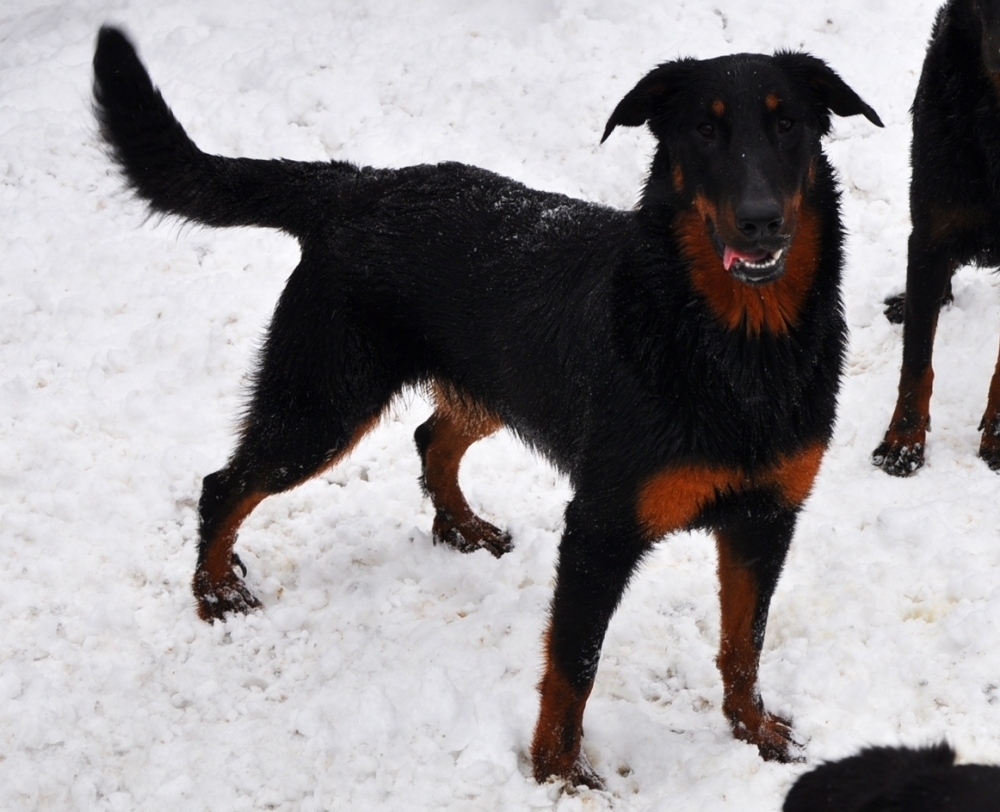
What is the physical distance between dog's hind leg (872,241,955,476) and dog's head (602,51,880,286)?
1736 mm

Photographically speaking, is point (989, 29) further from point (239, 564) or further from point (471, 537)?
point (239, 564)

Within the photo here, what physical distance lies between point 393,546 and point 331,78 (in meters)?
4.19

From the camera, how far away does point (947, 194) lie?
16.6 feet

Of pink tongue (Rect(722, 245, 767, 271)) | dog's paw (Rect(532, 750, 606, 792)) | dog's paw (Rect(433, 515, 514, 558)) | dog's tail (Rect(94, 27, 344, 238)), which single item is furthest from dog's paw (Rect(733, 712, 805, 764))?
dog's tail (Rect(94, 27, 344, 238))

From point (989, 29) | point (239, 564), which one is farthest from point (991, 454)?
point (239, 564)

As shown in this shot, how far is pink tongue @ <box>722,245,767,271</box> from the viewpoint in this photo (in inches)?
→ 133

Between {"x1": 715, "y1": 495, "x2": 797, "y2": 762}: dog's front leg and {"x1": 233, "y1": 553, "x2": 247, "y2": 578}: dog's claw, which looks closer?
{"x1": 715, "y1": 495, "x2": 797, "y2": 762}: dog's front leg

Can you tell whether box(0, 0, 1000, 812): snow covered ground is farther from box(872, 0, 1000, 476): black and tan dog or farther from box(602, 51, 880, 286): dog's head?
box(602, 51, 880, 286): dog's head

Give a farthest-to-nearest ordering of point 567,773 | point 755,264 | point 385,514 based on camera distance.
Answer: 1. point 385,514
2. point 567,773
3. point 755,264

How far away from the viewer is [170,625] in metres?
4.96

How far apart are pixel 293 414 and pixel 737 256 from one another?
2.11 metres

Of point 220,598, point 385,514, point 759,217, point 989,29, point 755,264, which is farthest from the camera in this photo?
point 385,514

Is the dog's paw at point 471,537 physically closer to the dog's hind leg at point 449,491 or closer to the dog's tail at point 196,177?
the dog's hind leg at point 449,491

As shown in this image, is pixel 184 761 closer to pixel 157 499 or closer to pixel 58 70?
pixel 157 499
